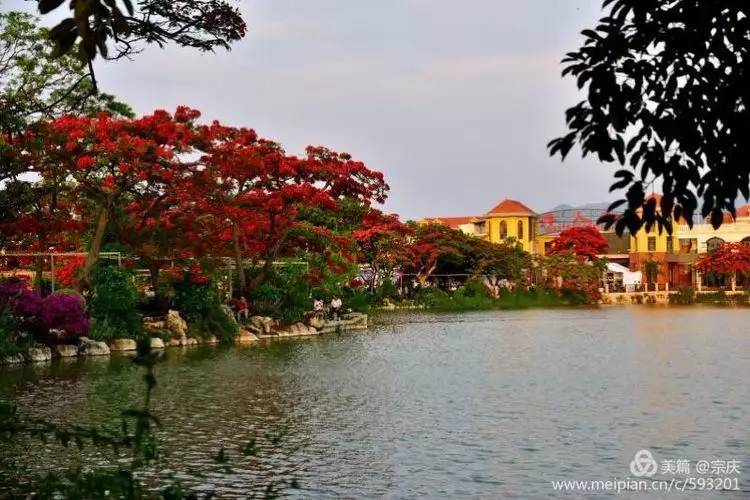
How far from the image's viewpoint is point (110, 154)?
66.2 feet

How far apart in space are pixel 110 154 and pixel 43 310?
3.95 metres

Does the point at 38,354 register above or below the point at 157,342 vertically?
below

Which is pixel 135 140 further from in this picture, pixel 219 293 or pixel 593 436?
pixel 593 436

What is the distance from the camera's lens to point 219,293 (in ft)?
82.8

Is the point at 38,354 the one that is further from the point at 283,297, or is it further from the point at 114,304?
the point at 283,297

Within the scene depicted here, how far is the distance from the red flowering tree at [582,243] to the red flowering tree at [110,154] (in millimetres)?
38222

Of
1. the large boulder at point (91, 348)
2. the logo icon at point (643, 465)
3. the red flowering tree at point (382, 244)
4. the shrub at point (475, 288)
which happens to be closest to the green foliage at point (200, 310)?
the large boulder at point (91, 348)

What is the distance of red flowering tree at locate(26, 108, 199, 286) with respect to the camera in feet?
66.0

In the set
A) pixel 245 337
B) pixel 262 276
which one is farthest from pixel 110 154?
pixel 262 276

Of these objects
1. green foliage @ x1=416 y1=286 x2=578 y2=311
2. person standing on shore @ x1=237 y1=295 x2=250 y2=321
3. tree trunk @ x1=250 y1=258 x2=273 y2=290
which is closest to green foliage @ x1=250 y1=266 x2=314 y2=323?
tree trunk @ x1=250 y1=258 x2=273 y2=290

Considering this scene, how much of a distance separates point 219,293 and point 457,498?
18242 millimetres

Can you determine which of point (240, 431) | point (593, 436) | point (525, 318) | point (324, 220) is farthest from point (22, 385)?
point (525, 318)

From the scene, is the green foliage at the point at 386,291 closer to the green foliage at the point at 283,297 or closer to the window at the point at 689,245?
the green foliage at the point at 283,297

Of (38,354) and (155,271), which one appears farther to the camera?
(155,271)
